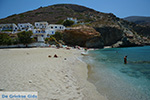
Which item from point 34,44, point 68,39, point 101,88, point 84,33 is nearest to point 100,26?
point 84,33

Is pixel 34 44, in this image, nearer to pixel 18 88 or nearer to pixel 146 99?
pixel 18 88

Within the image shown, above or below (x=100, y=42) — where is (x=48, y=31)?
above

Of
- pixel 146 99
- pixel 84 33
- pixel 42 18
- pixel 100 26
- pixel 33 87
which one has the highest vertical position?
pixel 42 18

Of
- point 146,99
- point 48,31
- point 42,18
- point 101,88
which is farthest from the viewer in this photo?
point 42,18

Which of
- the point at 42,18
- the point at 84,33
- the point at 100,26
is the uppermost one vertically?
the point at 42,18

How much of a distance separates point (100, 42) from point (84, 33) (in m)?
11.1

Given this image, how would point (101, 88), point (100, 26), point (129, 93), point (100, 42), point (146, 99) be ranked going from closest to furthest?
point (146, 99), point (129, 93), point (101, 88), point (100, 42), point (100, 26)

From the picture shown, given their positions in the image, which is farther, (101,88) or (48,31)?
(48,31)

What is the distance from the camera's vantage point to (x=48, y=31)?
4612 cm

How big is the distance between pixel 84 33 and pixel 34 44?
24.7 metres

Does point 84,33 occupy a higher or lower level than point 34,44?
higher

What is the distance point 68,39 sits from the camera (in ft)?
162

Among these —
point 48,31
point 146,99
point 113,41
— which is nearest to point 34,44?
point 48,31

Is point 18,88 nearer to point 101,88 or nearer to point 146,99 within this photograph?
point 101,88
